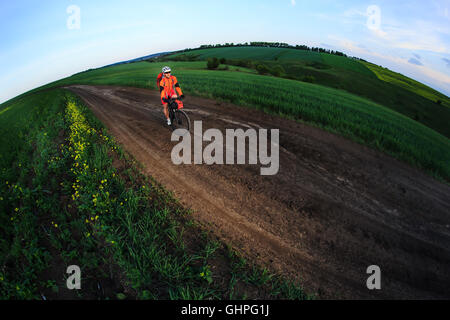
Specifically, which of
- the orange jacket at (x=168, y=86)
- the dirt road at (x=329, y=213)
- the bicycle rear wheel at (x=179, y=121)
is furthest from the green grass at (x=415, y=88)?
the orange jacket at (x=168, y=86)

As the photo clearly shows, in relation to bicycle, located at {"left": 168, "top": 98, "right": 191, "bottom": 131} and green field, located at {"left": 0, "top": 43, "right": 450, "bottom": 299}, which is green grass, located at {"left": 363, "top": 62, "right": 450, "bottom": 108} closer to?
green field, located at {"left": 0, "top": 43, "right": 450, "bottom": 299}

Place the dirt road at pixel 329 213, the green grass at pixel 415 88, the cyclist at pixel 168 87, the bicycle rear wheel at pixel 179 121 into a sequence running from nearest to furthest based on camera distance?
the dirt road at pixel 329 213 < the cyclist at pixel 168 87 < the bicycle rear wheel at pixel 179 121 < the green grass at pixel 415 88

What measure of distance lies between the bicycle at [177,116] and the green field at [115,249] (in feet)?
11.8

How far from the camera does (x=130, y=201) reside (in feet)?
11.4

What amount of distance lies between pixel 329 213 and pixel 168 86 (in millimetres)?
7075

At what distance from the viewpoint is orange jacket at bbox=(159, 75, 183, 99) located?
22.9 ft

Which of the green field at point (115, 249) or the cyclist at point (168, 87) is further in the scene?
the cyclist at point (168, 87)

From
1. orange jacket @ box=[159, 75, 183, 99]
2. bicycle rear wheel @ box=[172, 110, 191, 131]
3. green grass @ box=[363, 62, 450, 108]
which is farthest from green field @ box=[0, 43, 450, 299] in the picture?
green grass @ box=[363, 62, 450, 108]

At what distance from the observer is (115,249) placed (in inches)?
108

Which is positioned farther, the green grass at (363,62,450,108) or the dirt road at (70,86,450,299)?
the green grass at (363,62,450,108)

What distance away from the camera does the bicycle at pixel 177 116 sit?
23.4ft

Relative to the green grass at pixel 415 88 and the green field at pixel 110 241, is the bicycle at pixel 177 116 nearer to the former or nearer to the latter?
the green field at pixel 110 241

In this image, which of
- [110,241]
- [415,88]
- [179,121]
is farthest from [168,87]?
[415,88]

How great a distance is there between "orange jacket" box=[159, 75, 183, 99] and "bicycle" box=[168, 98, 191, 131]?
27 centimetres
